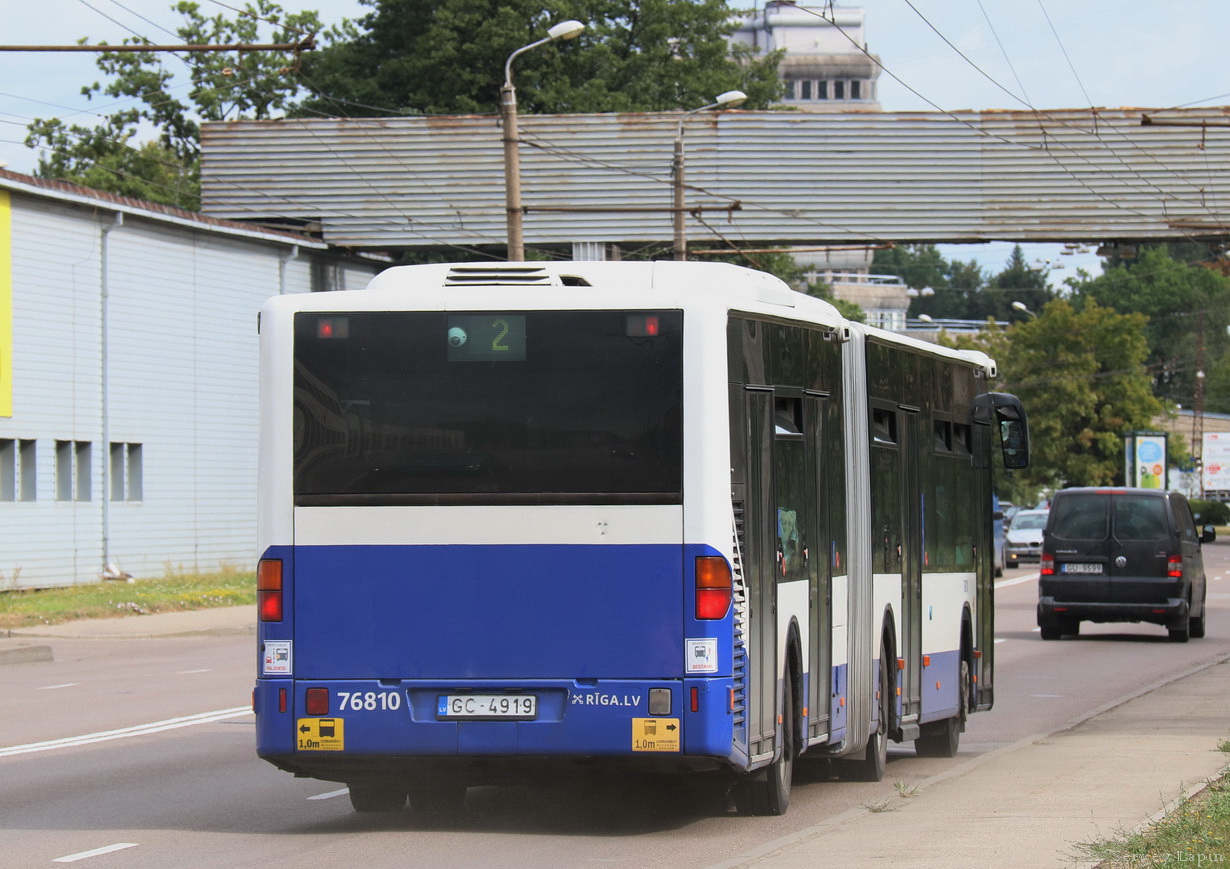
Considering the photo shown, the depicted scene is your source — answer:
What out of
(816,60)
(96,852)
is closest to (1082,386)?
(96,852)

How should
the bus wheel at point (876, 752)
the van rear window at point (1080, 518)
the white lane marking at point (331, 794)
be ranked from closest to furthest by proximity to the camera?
the white lane marking at point (331, 794) → the bus wheel at point (876, 752) → the van rear window at point (1080, 518)

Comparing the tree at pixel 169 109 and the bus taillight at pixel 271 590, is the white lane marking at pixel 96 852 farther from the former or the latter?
the tree at pixel 169 109

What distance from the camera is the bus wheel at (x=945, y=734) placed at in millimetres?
13875

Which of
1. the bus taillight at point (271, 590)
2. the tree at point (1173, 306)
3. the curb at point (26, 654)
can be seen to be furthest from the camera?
the tree at point (1173, 306)

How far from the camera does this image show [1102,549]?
26734 millimetres

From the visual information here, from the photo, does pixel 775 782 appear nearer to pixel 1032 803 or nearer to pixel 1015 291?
pixel 1032 803

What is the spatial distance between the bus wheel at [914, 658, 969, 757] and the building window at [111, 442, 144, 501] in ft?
82.0

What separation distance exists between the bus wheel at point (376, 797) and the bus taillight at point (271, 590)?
58.6 inches

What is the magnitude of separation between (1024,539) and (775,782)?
48410mm

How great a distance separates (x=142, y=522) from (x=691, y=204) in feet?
42.7

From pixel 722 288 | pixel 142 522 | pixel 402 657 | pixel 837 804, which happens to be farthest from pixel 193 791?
pixel 142 522

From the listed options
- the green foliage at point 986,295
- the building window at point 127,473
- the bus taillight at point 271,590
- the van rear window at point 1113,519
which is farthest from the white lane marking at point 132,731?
the green foliage at point 986,295

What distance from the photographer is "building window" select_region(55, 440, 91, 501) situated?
34.8 metres

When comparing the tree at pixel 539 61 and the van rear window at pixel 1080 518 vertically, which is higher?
the tree at pixel 539 61
